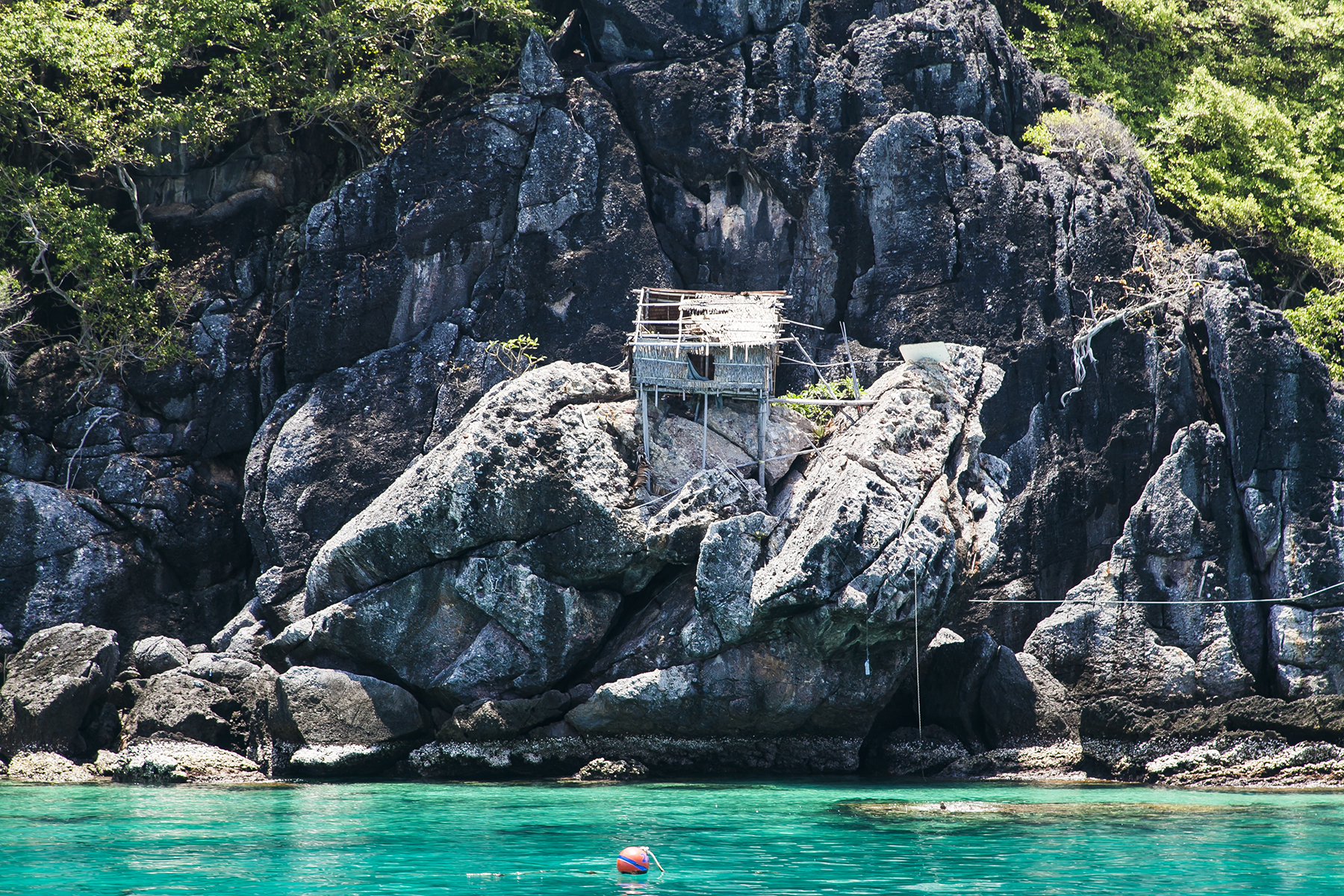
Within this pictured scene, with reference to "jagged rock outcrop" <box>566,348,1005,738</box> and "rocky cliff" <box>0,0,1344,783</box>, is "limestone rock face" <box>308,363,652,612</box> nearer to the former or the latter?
"rocky cliff" <box>0,0,1344,783</box>

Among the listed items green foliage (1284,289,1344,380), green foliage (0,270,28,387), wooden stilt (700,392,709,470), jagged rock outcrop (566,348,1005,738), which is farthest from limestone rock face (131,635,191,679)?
green foliage (1284,289,1344,380)

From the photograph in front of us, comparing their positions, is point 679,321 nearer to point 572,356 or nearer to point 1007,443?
point 572,356

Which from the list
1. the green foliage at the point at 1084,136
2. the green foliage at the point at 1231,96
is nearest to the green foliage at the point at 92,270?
the green foliage at the point at 1084,136

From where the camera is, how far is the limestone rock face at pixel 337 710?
2166cm

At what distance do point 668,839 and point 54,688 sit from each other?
1307cm

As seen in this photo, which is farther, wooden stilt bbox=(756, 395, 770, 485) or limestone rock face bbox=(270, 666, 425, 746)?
wooden stilt bbox=(756, 395, 770, 485)

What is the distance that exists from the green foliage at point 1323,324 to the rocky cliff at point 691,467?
259cm

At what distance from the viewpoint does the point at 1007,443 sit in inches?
1011

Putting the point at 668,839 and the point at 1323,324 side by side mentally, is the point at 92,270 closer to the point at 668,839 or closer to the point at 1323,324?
the point at 668,839

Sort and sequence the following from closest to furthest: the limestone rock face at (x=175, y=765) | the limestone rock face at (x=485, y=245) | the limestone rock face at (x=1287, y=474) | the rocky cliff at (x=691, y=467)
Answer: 1. the limestone rock face at (x=175, y=765)
2. the rocky cliff at (x=691, y=467)
3. the limestone rock face at (x=1287, y=474)
4. the limestone rock face at (x=485, y=245)

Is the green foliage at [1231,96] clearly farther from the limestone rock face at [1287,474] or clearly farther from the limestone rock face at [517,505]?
the limestone rock face at [517,505]

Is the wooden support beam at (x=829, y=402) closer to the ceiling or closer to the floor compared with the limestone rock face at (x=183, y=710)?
closer to the ceiling

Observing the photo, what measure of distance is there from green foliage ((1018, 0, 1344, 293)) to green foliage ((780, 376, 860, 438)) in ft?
31.0

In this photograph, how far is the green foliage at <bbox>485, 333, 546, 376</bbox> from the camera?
26.3 meters
